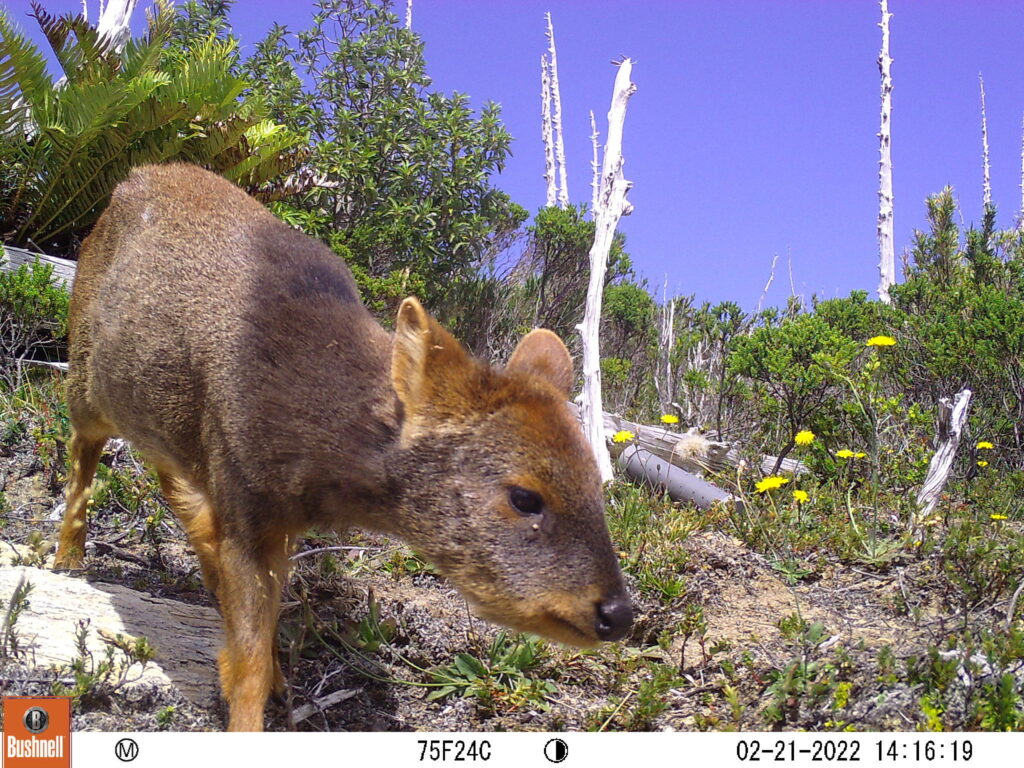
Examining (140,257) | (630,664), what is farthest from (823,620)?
(140,257)

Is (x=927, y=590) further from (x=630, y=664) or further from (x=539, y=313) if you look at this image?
(x=539, y=313)

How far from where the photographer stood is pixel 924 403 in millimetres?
8578

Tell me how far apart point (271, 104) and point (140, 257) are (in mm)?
6191

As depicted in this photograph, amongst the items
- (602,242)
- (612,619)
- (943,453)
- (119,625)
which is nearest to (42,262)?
(602,242)

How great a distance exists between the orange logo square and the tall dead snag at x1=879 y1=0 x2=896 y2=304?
21718 mm

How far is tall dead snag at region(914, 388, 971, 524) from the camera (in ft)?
19.2

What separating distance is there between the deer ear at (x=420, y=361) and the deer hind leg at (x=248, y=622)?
82cm

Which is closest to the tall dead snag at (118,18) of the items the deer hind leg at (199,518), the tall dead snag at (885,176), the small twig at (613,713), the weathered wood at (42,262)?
the weathered wood at (42,262)

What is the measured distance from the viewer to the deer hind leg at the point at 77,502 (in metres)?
4.73

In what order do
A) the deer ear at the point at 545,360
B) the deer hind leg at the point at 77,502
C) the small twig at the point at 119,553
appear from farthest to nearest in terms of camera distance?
Result: the small twig at the point at 119,553 → the deer hind leg at the point at 77,502 → the deer ear at the point at 545,360

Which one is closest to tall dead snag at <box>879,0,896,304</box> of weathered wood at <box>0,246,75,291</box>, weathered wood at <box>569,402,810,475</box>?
weathered wood at <box>569,402,810,475</box>

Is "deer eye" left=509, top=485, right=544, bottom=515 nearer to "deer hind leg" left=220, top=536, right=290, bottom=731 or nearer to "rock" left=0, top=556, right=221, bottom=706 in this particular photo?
"deer hind leg" left=220, top=536, right=290, bottom=731

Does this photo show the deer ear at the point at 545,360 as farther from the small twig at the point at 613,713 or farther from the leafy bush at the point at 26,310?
the leafy bush at the point at 26,310
